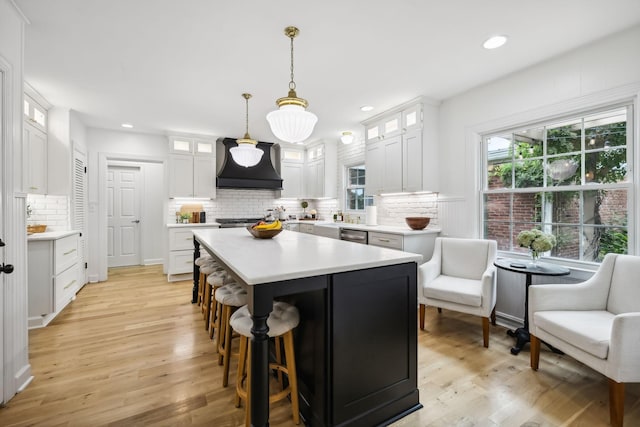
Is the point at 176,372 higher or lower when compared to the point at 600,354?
lower

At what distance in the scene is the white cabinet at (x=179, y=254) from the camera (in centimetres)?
477

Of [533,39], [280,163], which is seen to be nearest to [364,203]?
[280,163]

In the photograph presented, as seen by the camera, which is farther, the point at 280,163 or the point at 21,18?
the point at 280,163

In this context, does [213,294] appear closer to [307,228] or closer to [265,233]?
[265,233]

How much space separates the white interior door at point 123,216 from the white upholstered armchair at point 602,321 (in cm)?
669

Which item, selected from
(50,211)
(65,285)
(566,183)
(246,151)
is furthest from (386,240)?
(50,211)

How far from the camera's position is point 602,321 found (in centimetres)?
194

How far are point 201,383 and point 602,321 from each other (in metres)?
2.74

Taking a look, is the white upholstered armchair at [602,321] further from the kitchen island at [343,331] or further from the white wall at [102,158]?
the white wall at [102,158]

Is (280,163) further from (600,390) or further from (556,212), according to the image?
(600,390)

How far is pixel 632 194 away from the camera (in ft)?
7.32

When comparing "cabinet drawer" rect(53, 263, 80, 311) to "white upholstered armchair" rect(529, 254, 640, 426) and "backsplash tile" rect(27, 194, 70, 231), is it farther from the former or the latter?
"white upholstered armchair" rect(529, 254, 640, 426)

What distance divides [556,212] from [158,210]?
6640 mm

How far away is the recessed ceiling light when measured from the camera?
2307 millimetres
